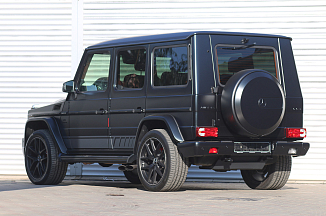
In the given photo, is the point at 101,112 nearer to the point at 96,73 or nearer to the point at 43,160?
the point at 96,73

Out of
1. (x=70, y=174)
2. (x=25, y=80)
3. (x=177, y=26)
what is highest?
(x=177, y=26)

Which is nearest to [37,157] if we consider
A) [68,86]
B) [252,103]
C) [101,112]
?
[68,86]

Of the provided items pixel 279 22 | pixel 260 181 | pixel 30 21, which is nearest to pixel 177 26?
pixel 279 22

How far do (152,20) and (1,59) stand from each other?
129 inches

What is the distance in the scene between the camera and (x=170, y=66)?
8367mm

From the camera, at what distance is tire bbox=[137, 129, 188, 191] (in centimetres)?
791

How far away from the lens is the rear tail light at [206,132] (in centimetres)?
774

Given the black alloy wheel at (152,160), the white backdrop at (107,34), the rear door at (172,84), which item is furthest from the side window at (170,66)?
the white backdrop at (107,34)

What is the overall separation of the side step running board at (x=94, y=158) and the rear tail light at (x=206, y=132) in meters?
1.43

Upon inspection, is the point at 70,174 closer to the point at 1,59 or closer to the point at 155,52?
the point at 1,59

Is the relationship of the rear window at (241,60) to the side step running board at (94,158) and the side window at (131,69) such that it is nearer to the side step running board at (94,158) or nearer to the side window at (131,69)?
the side window at (131,69)

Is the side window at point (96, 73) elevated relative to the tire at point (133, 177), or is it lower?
elevated

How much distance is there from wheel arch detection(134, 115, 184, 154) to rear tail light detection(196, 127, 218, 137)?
28cm

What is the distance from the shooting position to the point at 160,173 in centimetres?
808
